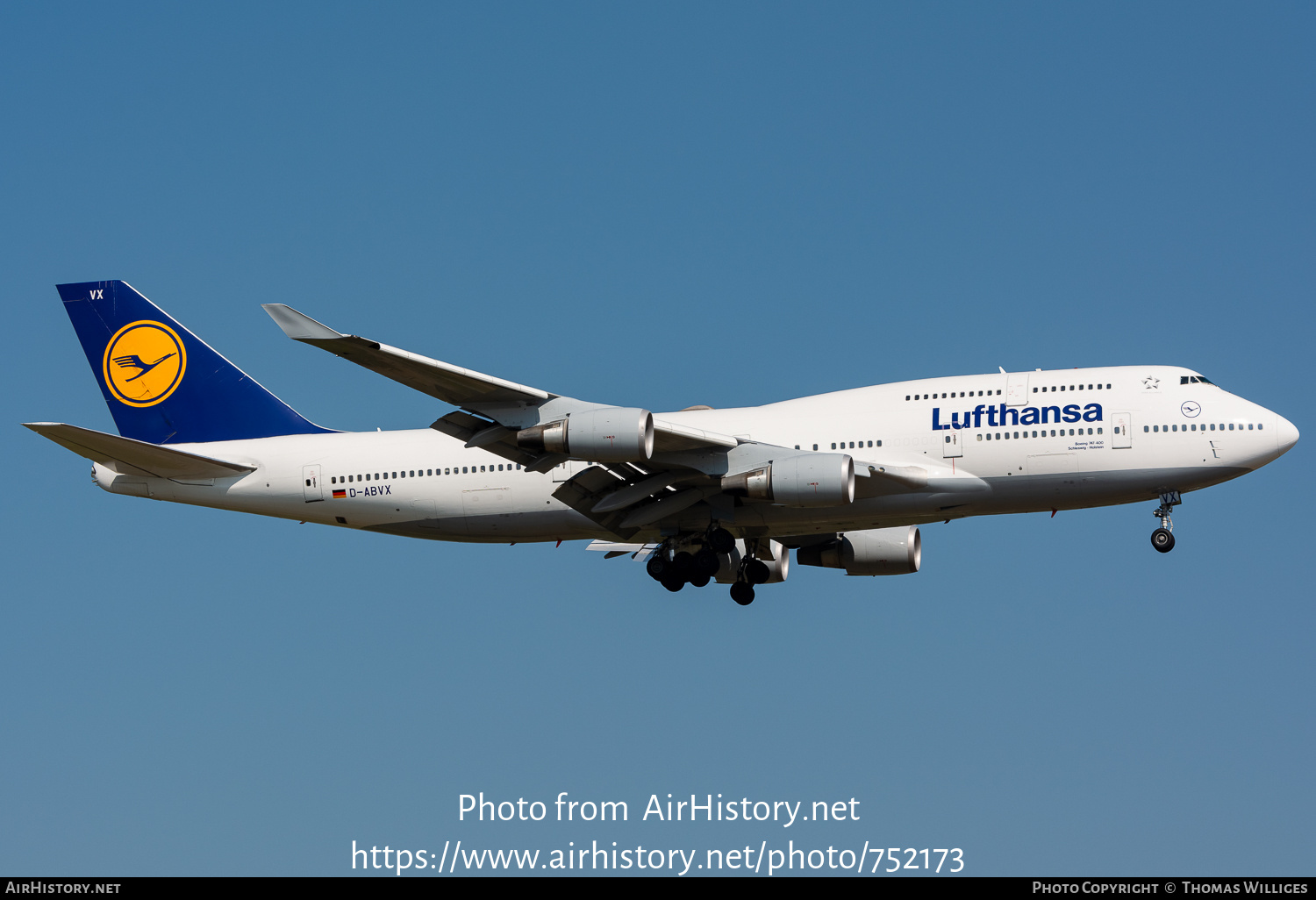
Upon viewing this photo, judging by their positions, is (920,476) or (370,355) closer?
(370,355)

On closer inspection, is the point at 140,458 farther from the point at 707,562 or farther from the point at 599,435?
the point at 707,562

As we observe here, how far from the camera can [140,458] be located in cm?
3362

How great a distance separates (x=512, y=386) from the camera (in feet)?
93.0

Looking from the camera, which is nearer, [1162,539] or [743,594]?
[1162,539]

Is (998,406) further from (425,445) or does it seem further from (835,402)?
(425,445)

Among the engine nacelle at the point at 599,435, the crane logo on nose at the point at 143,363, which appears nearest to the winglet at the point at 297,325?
the engine nacelle at the point at 599,435

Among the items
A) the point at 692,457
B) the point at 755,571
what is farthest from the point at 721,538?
the point at 755,571

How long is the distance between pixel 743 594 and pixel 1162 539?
11.0 meters

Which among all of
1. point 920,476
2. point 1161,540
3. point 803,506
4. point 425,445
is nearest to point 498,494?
point 425,445

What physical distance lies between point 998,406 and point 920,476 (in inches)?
97.3

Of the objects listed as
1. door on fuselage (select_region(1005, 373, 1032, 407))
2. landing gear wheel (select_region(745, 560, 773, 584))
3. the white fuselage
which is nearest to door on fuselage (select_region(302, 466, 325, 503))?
the white fuselage

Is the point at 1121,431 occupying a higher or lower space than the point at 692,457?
higher

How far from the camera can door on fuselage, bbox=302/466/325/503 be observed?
34.5 m
